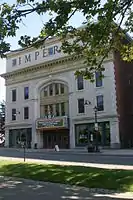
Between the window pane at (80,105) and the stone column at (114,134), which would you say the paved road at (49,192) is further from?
the window pane at (80,105)

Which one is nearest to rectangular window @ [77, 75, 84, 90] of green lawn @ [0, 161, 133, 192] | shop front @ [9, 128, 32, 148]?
shop front @ [9, 128, 32, 148]

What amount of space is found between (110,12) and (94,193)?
5.63 m

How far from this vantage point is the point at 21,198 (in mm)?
8898

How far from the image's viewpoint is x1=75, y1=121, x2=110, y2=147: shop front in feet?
144

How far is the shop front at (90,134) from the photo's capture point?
44041mm

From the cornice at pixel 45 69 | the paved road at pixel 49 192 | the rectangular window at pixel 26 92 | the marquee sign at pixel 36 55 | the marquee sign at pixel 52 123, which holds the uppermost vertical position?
the marquee sign at pixel 36 55

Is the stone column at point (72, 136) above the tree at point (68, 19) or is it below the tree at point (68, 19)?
below

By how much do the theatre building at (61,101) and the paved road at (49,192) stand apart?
32.4m

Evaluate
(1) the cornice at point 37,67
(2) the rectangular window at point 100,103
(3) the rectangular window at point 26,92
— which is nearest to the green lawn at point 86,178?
(2) the rectangular window at point 100,103

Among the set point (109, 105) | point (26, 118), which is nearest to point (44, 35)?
point (109, 105)

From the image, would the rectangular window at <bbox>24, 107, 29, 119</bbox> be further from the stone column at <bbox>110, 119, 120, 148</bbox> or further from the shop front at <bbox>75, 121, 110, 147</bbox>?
the stone column at <bbox>110, 119, 120, 148</bbox>

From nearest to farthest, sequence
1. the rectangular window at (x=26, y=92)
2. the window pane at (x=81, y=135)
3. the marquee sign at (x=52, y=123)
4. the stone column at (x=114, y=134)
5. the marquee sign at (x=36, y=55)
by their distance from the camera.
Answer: the stone column at (x=114, y=134)
the window pane at (x=81, y=135)
the marquee sign at (x=52, y=123)
the marquee sign at (x=36, y=55)
the rectangular window at (x=26, y=92)

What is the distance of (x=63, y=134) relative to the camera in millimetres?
49938

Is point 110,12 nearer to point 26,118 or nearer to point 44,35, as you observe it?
point 44,35
